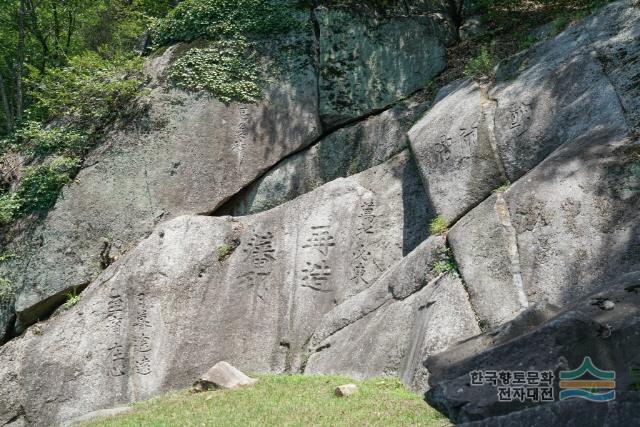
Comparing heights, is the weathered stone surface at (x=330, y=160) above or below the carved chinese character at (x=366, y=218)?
above

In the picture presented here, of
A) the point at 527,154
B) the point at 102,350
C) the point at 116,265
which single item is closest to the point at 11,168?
the point at 116,265

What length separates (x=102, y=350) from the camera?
12203 millimetres

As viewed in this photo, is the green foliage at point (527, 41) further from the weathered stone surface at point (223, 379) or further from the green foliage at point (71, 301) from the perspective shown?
the green foliage at point (71, 301)

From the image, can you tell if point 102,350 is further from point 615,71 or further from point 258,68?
point 615,71

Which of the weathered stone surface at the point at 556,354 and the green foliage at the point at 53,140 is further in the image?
the green foliage at the point at 53,140

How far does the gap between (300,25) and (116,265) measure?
22.5ft

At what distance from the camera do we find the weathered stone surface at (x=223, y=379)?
984 centimetres

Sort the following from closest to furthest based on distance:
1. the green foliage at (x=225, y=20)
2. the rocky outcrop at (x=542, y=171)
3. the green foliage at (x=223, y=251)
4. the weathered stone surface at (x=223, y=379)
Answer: the rocky outcrop at (x=542, y=171)
the weathered stone surface at (x=223, y=379)
the green foliage at (x=223, y=251)
the green foliage at (x=225, y=20)

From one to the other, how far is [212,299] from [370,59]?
21.3 feet

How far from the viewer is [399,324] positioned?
31.3 ft

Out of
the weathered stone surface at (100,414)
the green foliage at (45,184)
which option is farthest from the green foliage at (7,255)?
the weathered stone surface at (100,414)

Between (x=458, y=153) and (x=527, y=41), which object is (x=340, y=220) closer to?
(x=458, y=153)

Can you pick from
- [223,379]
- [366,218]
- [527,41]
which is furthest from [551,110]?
[223,379]

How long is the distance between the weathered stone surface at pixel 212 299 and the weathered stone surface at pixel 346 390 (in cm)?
291
